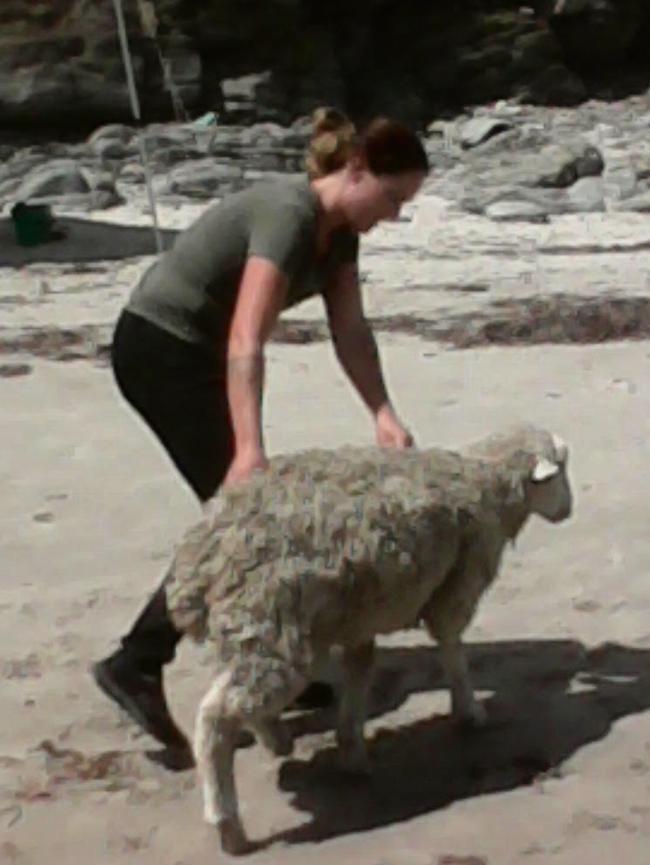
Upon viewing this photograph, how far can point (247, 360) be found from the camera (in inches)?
160

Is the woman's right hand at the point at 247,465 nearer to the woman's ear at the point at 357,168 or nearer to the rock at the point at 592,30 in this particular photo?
the woman's ear at the point at 357,168

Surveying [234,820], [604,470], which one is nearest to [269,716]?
[234,820]

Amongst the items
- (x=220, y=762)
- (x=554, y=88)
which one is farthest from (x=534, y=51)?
(x=220, y=762)

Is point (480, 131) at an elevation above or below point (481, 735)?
below

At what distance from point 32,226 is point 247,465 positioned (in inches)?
491

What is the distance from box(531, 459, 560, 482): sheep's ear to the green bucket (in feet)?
39.5

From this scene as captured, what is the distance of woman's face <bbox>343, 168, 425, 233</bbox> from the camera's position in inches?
166

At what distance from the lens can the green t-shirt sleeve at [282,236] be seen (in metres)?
4.13

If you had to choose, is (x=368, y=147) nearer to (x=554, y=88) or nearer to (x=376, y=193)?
(x=376, y=193)

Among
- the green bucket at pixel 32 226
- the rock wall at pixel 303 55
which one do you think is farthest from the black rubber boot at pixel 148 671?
the rock wall at pixel 303 55

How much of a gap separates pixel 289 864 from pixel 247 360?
3.64 ft

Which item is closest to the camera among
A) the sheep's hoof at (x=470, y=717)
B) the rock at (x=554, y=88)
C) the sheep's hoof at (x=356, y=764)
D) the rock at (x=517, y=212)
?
the sheep's hoof at (x=356, y=764)

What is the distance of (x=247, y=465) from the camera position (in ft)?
13.4

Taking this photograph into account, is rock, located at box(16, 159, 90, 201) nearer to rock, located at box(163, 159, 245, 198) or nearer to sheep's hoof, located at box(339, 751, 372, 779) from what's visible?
rock, located at box(163, 159, 245, 198)
